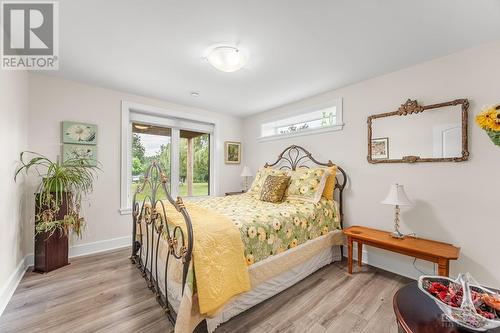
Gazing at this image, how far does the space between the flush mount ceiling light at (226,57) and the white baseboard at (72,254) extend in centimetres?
278

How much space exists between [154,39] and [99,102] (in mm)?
1773

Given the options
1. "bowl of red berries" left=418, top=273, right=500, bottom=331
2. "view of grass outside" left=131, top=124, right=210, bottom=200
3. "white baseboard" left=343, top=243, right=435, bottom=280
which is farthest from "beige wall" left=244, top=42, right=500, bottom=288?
"view of grass outside" left=131, top=124, right=210, bottom=200

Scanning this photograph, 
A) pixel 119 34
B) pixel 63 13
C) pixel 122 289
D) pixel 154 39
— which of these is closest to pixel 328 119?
pixel 154 39

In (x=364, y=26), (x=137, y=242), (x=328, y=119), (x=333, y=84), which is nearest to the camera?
(x=364, y=26)

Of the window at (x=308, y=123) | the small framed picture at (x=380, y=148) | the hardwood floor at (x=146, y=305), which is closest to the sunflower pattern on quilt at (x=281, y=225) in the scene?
the hardwood floor at (x=146, y=305)

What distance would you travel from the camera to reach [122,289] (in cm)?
211

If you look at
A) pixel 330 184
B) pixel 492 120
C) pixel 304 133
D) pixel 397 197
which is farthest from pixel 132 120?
pixel 492 120

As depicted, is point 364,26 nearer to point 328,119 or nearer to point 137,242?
point 328,119

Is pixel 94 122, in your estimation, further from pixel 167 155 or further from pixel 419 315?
pixel 419 315

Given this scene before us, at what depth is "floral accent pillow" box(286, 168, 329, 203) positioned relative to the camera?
2811 millimetres

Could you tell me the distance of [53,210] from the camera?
2.40m

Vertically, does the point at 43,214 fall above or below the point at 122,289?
above

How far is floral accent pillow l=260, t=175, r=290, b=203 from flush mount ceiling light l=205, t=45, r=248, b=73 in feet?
5.21

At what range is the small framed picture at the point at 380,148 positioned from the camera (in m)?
2.65
